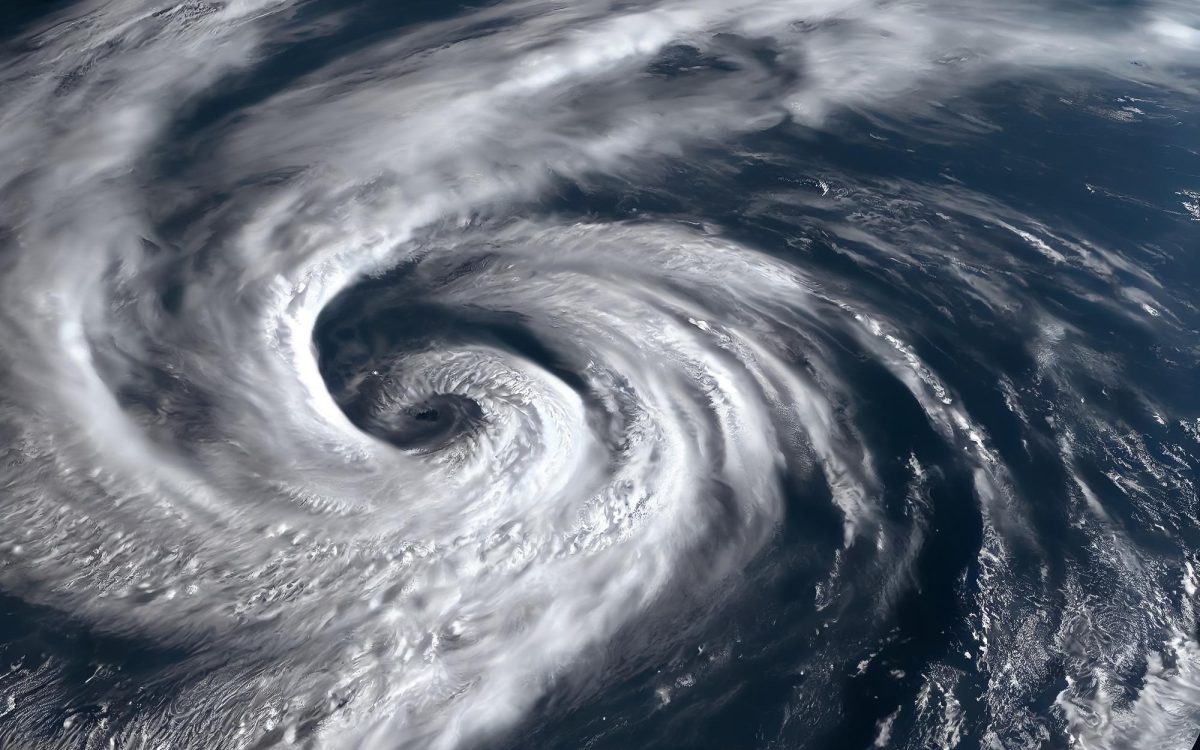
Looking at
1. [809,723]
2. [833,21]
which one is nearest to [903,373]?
[809,723]

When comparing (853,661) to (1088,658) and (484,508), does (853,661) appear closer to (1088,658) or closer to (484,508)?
(1088,658)

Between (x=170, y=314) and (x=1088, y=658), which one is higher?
(x=170, y=314)

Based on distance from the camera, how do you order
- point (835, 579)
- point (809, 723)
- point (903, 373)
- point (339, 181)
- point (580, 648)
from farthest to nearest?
point (339, 181), point (903, 373), point (835, 579), point (580, 648), point (809, 723)

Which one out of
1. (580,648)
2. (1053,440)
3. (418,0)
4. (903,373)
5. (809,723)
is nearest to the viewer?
(809,723)

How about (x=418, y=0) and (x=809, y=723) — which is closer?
(x=809, y=723)

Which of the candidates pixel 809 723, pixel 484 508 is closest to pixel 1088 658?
pixel 809 723

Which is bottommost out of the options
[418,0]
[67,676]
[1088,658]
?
[1088,658]
